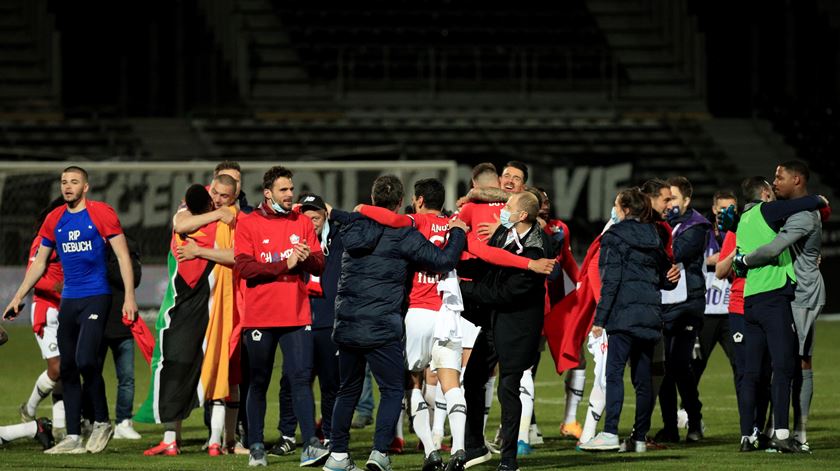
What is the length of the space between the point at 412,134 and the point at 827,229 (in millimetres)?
9013

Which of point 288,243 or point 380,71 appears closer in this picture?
point 288,243

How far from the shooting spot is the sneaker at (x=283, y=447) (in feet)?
34.6

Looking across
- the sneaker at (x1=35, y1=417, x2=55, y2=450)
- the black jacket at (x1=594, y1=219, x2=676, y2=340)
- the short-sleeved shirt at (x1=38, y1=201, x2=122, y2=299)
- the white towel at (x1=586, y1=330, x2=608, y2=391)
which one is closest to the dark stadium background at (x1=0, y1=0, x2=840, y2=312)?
the white towel at (x1=586, y1=330, x2=608, y2=391)

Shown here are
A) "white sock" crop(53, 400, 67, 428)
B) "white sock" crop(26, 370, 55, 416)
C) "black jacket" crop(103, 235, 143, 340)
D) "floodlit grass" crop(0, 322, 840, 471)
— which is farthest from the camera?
"black jacket" crop(103, 235, 143, 340)

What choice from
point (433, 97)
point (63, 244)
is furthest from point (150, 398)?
point (433, 97)

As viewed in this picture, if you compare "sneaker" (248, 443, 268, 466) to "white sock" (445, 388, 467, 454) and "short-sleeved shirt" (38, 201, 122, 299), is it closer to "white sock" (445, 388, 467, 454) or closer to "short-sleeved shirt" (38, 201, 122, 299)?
"white sock" (445, 388, 467, 454)

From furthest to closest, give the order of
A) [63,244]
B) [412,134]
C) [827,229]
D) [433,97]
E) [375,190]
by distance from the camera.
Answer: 1. [433,97]
2. [412,134]
3. [827,229]
4. [63,244]
5. [375,190]

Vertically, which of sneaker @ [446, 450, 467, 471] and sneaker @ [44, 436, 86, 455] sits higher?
sneaker @ [446, 450, 467, 471]

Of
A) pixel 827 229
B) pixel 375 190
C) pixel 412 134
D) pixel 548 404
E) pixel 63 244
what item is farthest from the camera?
pixel 412 134

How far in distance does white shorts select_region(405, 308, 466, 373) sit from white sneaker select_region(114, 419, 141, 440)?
3318 mm

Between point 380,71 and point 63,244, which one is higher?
point 380,71

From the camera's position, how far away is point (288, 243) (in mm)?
9914

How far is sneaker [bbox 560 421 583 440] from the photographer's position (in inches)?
466

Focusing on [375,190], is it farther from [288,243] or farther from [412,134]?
[412,134]
